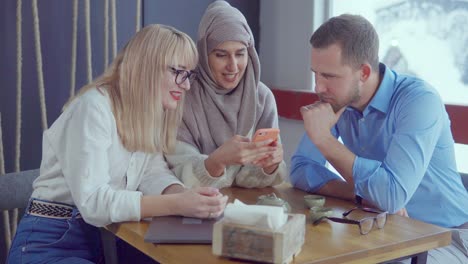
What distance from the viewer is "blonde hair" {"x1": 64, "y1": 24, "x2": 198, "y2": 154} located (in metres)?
2.09

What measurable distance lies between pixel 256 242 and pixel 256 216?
6 centimetres

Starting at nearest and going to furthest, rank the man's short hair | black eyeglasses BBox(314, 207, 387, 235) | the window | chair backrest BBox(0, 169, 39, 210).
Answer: black eyeglasses BBox(314, 207, 387, 235) → the man's short hair → chair backrest BBox(0, 169, 39, 210) → the window

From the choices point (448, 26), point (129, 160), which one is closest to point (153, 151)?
point (129, 160)

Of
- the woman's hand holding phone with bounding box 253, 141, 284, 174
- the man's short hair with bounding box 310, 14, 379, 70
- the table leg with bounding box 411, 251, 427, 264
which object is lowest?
the table leg with bounding box 411, 251, 427, 264

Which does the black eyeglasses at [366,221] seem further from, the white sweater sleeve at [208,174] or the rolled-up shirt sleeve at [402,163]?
the white sweater sleeve at [208,174]

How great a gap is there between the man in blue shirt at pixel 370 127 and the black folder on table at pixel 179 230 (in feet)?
1.93

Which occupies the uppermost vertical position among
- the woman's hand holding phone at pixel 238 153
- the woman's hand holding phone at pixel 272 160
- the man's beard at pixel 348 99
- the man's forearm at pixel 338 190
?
the man's beard at pixel 348 99

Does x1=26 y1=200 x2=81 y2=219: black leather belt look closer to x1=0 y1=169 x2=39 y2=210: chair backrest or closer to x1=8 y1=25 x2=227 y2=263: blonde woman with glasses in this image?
x1=8 y1=25 x2=227 y2=263: blonde woman with glasses

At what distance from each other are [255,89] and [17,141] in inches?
56.9

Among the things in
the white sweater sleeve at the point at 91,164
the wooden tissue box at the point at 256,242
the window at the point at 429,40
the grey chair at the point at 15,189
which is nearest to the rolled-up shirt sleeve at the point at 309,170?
the white sweater sleeve at the point at 91,164

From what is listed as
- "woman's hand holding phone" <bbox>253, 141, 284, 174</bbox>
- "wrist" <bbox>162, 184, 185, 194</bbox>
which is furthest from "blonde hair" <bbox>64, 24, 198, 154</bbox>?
"woman's hand holding phone" <bbox>253, 141, 284, 174</bbox>

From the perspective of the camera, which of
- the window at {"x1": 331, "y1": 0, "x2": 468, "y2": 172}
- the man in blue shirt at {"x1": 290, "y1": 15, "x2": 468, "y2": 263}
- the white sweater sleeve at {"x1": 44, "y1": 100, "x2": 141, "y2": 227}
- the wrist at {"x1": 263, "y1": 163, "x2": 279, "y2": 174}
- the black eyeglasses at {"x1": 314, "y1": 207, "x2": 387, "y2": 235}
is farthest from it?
the window at {"x1": 331, "y1": 0, "x2": 468, "y2": 172}

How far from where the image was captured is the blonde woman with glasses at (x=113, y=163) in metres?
1.87

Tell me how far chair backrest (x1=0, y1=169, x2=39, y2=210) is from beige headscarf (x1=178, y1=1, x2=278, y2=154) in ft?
2.20
